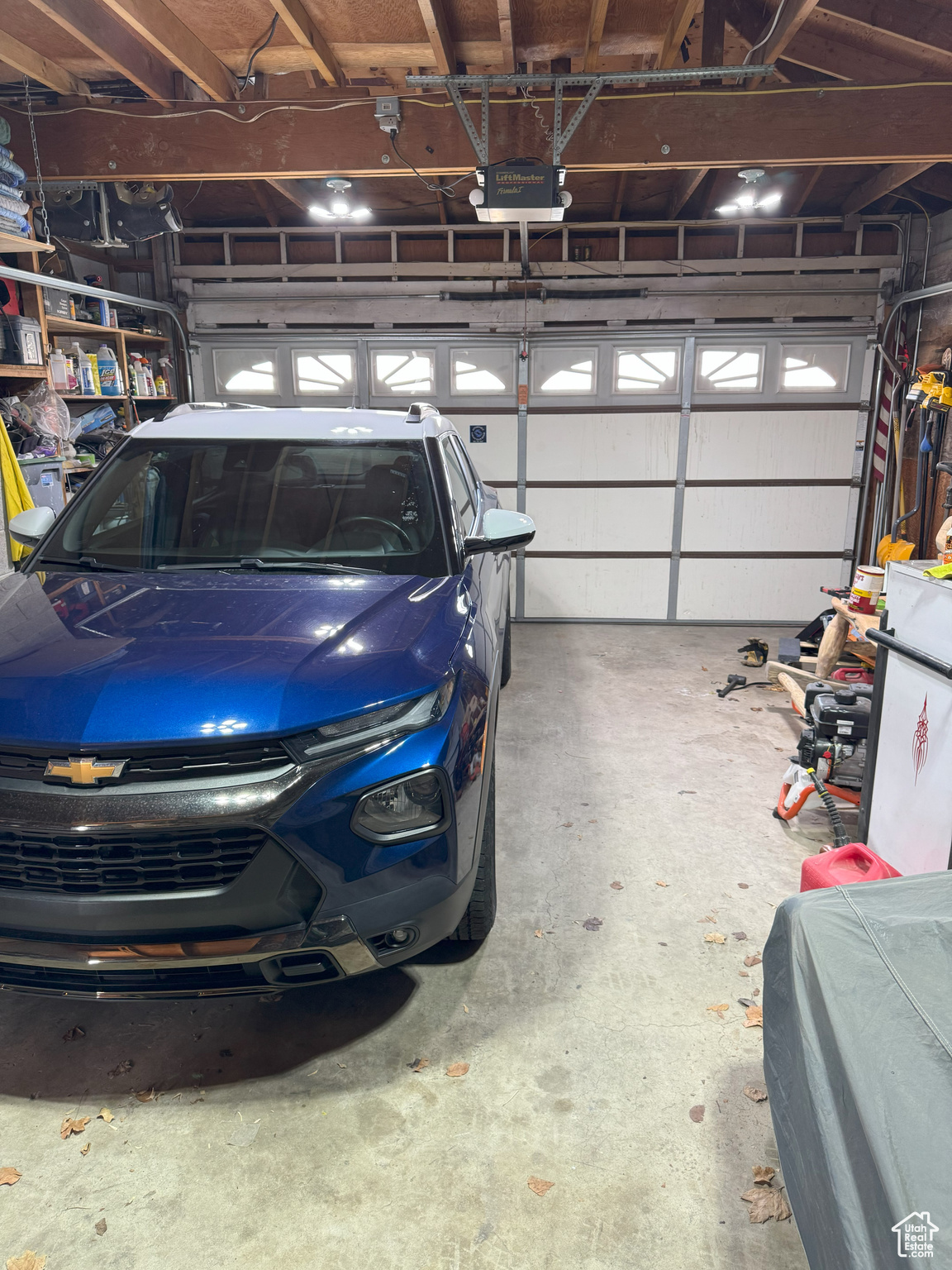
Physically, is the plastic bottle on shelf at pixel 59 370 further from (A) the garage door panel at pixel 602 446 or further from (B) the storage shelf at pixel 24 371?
(A) the garage door panel at pixel 602 446

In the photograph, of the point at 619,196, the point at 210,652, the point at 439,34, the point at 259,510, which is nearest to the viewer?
the point at 210,652

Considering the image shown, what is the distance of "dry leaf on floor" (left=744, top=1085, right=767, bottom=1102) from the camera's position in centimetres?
217

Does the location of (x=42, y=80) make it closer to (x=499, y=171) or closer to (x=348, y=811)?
(x=499, y=171)

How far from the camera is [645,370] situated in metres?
7.39

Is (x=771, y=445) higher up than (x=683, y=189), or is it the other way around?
(x=683, y=189)

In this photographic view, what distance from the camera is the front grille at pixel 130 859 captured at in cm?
182

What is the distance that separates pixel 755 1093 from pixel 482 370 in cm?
655

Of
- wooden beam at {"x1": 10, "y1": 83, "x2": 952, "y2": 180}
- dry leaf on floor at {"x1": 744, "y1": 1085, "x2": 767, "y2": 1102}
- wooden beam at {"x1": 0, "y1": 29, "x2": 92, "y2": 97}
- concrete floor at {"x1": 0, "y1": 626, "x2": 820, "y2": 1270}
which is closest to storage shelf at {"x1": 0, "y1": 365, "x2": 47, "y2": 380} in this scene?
wooden beam at {"x1": 10, "y1": 83, "x2": 952, "y2": 180}

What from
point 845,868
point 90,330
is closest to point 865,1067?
point 845,868

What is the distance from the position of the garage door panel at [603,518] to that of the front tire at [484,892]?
5.32 m

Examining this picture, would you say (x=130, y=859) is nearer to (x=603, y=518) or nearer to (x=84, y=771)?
(x=84, y=771)

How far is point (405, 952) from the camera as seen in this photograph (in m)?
2.03

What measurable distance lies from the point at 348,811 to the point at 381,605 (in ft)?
2.49

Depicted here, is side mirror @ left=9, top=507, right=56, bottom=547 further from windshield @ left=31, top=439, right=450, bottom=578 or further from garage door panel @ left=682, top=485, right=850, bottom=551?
garage door panel @ left=682, top=485, right=850, bottom=551
